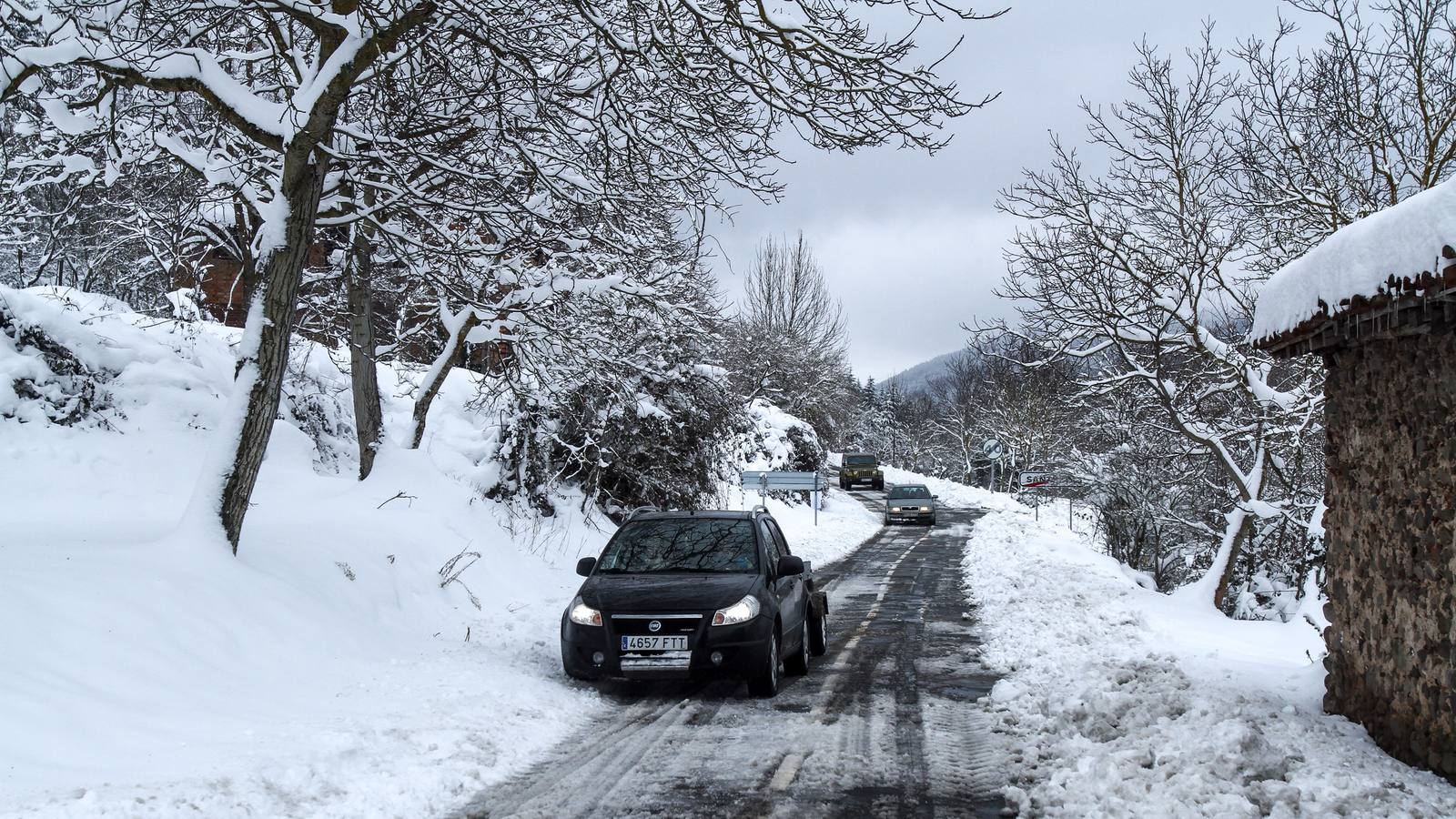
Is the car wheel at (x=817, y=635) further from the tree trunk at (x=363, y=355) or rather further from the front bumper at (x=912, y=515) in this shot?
the front bumper at (x=912, y=515)

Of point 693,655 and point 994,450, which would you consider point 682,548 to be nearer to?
point 693,655

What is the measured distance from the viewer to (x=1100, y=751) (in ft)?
18.3

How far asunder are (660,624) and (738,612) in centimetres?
64

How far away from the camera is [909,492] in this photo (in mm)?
39094

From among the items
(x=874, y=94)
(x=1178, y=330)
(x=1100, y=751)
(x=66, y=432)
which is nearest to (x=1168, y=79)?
(x=1178, y=330)

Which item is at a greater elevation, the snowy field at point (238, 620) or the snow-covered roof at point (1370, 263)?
the snow-covered roof at point (1370, 263)

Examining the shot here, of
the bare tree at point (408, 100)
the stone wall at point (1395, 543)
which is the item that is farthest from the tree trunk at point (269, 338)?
the stone wall at point (1395, 543)

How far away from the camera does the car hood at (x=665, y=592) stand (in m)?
7.60

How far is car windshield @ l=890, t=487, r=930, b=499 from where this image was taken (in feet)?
127

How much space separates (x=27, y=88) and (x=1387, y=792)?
13.7 meters

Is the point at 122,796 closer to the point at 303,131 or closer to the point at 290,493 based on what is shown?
the point at 303,131

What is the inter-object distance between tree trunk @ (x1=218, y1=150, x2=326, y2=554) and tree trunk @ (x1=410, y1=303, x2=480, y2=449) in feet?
12.2

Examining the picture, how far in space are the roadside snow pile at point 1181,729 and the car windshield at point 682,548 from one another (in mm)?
2546

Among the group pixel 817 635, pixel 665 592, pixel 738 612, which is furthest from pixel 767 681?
pixel 817 635
